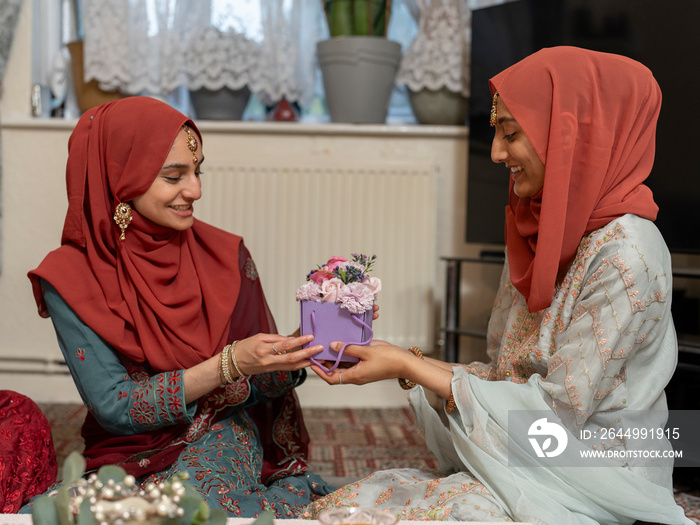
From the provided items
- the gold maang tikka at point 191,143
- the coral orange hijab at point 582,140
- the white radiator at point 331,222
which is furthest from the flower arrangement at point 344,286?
the white radiator at point 331,222

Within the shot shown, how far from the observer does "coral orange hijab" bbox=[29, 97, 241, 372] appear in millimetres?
1562

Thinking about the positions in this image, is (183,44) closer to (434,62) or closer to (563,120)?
(434,62)

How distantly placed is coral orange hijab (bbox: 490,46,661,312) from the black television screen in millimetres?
921

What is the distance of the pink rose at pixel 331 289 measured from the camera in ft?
4.59

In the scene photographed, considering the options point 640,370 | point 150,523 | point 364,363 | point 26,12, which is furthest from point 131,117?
point 26,12

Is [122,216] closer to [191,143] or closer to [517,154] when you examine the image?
[191,143]

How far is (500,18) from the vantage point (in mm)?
2770

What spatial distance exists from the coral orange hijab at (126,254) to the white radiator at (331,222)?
1406 millimetres

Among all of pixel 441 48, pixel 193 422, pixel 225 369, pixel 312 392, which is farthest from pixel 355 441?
pixel 441 48

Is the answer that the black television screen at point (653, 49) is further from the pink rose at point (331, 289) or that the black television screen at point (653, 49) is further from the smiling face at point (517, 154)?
the pink rose at point (331, 289)

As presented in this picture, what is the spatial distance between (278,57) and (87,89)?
0.88m

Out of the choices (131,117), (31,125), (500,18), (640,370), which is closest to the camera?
(640,370)

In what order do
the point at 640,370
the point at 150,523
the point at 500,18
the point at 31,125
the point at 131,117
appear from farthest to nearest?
1. the point at 31,125
2. the point at 500,18
3. the point at 131,117
4. the point at 640,370
5. the point at 150,523

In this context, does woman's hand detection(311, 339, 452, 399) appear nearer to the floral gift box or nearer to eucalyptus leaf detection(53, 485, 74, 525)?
the floral gift box
